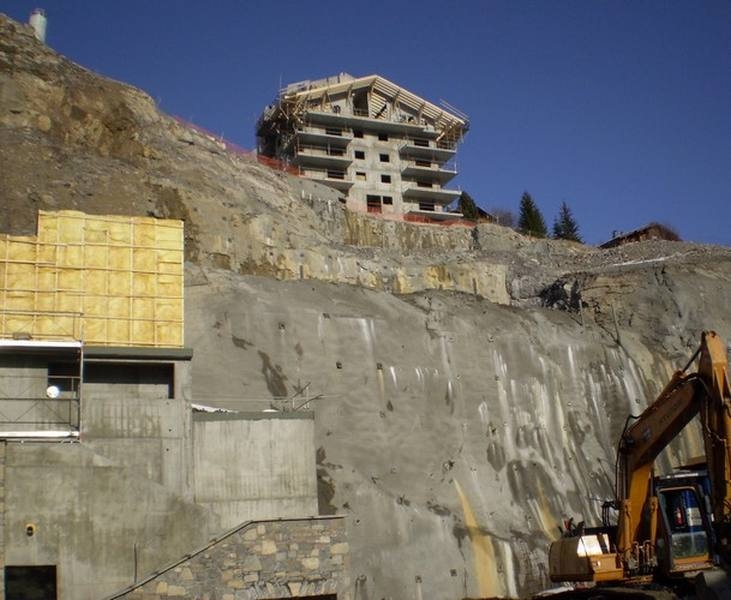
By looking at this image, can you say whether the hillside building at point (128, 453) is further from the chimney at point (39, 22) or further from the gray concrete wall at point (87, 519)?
the chimney at point (39, 22)

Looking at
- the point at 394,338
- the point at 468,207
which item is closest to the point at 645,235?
the point at 468,207

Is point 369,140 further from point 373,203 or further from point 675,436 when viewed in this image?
point 675,436

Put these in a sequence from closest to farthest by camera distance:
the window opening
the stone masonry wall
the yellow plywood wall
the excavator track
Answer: the excavator track → the stone masonry wall → the yellow plywood wall → the window opening

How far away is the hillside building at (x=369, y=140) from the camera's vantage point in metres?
70.1

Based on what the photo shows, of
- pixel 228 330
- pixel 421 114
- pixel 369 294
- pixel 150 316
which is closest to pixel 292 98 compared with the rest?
pixel 421 114

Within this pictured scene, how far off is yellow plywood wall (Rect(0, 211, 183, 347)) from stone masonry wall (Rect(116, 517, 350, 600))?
6312 mm

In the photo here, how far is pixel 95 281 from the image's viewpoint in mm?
25984

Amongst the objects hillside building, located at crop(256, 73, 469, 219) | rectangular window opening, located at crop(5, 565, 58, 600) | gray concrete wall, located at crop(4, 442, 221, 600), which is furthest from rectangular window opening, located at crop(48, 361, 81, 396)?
hillside building, located at crop(256, 73, 469, 219)

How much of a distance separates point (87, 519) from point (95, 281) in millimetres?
7260

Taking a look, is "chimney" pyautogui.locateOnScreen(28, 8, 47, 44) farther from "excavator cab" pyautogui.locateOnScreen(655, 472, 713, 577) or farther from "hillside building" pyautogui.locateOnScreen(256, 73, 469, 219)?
"excavator cab" pyautogui.locateOnScreen(655, 472, 713, 577)

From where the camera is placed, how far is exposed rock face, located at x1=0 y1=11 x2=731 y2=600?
98.4 feet

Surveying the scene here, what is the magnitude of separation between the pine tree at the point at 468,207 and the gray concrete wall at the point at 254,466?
60366 millimetres

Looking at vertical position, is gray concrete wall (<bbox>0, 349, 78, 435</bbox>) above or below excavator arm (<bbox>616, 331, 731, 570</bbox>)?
above

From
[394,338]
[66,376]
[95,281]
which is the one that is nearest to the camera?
[66,376]
